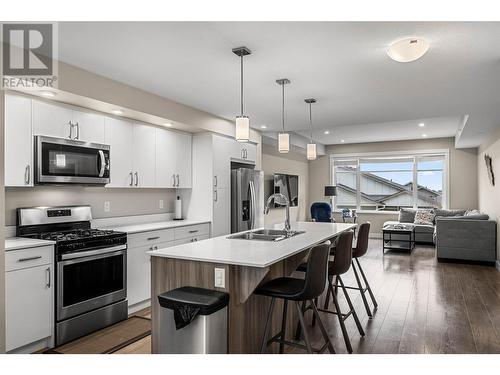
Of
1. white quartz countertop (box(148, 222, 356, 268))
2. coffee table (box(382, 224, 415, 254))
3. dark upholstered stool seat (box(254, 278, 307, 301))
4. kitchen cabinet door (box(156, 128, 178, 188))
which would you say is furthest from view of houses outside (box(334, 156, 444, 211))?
dark upholstered stool seat (box(254, 278, 307, 301))

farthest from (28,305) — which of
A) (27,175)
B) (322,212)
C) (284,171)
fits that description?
(322,212)

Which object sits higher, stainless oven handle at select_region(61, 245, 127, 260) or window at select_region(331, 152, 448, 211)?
window at select_region(331, 152, 448, 211)

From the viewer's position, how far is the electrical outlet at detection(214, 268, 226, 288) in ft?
7.58

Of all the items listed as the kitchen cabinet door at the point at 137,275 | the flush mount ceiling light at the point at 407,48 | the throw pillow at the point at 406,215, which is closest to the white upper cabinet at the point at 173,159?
the kitchen cabinet door at the point at 137,275

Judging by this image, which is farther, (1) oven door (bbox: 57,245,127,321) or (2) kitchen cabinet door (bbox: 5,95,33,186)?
(1) oven door (bbox: 57,245,127,321)

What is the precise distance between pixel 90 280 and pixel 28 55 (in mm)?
1933


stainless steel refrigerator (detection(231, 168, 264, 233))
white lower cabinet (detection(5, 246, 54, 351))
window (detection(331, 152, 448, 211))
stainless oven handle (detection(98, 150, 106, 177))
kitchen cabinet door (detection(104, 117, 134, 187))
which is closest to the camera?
white lower cabinet (detection(5, 246, 54, 351))

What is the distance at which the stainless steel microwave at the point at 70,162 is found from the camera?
3131mm

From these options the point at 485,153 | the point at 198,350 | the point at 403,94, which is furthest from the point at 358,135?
the point at 198,350

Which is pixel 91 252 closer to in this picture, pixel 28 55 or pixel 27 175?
pixel 27 175

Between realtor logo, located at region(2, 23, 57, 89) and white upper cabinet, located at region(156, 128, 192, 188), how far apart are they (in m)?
1.69

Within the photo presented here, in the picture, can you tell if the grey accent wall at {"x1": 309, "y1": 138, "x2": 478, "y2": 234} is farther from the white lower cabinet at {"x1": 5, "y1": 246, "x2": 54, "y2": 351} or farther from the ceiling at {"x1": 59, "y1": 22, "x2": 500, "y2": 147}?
the white lower cabinet at {"x1": 5, "y1": 246, "x2": 54, "y2": 351}
